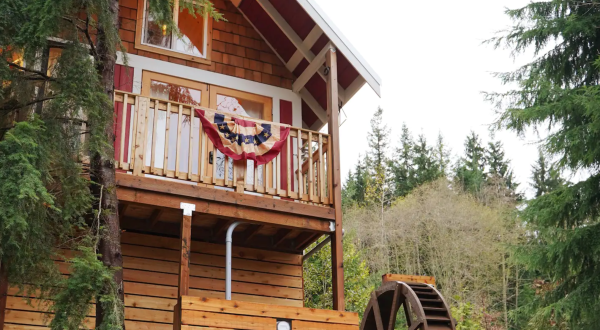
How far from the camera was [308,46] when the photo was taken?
462 inches

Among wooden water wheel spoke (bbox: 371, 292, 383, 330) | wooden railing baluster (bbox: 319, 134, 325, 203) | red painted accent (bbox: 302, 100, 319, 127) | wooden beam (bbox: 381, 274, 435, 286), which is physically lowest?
wooden water wheel spoke (bbox: 371, 292, 383, 330)

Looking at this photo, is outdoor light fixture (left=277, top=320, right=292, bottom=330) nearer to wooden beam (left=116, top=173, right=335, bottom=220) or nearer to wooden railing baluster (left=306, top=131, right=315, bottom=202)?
wooden beam (left=116, top=173, right=335, bottom=220)

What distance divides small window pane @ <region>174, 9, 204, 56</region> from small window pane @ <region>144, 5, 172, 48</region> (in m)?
0.18

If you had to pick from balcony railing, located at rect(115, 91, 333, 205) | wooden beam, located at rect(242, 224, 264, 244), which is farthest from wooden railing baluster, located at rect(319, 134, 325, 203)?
wooden beam, located at rect(242, 224, 264, 244)

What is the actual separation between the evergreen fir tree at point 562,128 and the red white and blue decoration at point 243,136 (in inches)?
213

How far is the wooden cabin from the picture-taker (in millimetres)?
9109

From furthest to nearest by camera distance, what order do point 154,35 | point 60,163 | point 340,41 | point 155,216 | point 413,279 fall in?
point 154,35 < point 340,41 < point 413,279 < point 155,216 < point 60,163

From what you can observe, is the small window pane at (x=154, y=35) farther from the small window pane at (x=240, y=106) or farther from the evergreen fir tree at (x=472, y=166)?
the evergreen fir tree at (x=472, y=166)

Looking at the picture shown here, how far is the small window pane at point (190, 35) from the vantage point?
38.7 feet

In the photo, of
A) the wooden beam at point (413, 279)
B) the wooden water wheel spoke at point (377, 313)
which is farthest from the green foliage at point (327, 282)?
the wooden beam at point (413, 279)

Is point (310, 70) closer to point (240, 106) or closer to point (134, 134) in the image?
point (240, 106)

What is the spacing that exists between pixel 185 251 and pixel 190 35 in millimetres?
4523

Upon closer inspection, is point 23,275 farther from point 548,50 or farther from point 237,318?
point 548,50

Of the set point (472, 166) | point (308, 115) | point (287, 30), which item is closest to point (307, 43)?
point (287, 30)
